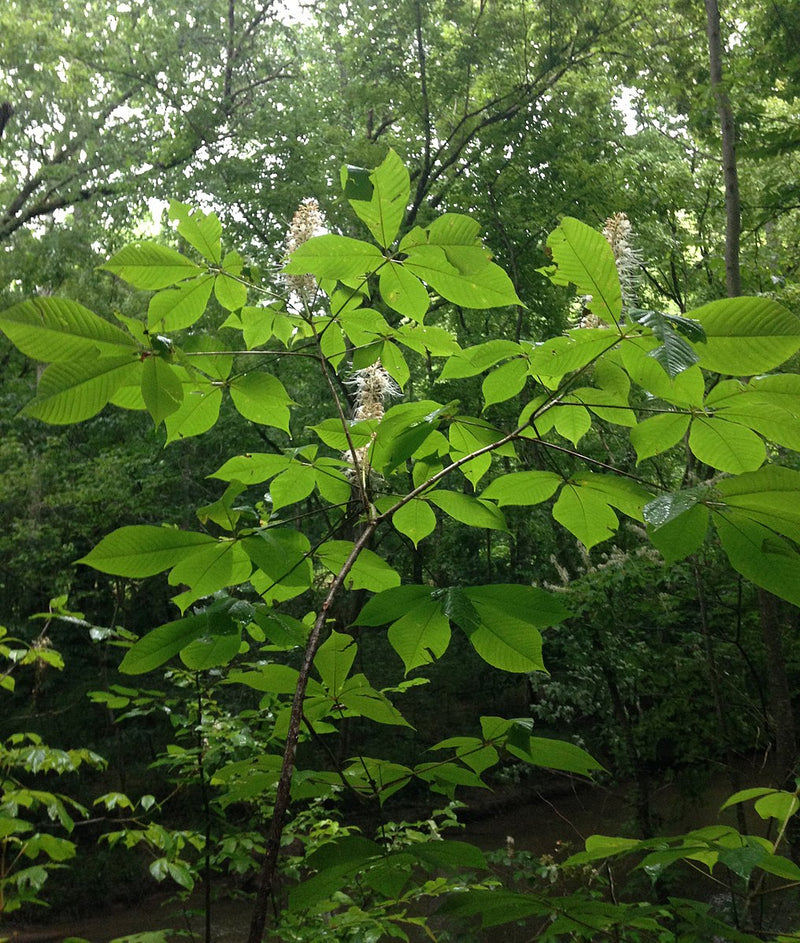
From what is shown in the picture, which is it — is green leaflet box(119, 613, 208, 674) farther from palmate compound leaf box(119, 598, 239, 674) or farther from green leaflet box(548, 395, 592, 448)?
green leaflet box(548, 395, 592, 448)

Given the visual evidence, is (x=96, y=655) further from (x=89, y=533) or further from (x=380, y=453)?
(x=380, y=453)

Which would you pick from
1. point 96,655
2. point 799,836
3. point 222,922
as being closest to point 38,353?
point 799,836

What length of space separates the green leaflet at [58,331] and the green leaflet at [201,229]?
0.22 metres

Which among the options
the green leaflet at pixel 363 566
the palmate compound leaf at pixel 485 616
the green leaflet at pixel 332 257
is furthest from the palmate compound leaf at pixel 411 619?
the green leaflet at pixel 332 257

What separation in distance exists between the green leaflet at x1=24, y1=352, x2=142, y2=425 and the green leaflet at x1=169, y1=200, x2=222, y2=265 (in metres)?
0.22

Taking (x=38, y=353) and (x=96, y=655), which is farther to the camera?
(x=96, y=655)

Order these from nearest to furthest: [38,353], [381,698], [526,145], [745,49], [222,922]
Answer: [38,353]
[381,698]
[745,49]
[222,922]
[526,145]

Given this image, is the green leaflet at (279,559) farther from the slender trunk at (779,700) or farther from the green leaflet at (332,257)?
the slender trunk at (779,700)

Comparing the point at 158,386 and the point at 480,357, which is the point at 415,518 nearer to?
the point at 480,357

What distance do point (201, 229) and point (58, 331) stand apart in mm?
281

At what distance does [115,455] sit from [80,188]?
357 centimetres

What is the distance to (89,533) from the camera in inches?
281

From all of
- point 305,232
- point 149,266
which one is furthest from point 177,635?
point 305,232

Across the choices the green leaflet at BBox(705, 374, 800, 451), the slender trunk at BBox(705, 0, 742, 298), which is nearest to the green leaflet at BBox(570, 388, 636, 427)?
the green leaflet at BBox(705, 374, 800, 451)
